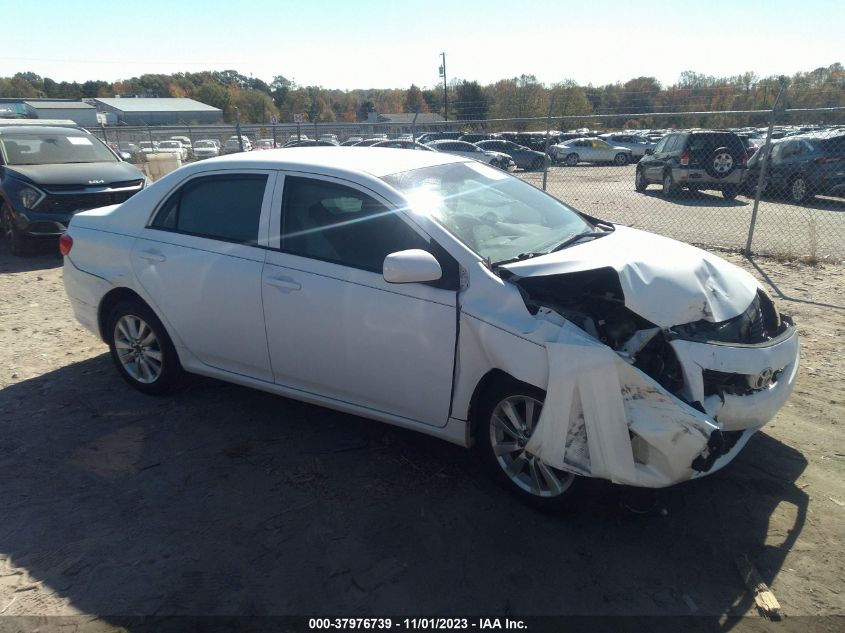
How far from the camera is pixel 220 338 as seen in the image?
3.90 m

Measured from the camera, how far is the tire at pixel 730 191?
14.7 metres

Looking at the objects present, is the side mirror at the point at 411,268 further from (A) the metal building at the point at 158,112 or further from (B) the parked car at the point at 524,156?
(A) the metal building at the point at 158,112

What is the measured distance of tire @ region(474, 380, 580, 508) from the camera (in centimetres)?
293

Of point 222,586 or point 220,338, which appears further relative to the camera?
point 220,338

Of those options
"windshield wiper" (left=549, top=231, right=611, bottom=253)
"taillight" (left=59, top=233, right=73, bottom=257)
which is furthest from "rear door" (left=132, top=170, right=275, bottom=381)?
"windshield wiper" (left=549, top=231, right=611, bottom=253)

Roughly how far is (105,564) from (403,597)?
4.61 ft

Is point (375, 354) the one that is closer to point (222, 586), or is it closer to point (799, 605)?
point (222, 586)

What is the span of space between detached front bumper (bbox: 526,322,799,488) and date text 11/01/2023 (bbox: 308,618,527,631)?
2.37ft

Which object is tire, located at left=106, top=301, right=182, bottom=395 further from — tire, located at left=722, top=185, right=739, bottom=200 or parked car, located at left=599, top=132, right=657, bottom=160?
parked car, located at left=599, top=132, right=657, bottom=160

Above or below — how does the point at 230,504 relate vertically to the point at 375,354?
A: below

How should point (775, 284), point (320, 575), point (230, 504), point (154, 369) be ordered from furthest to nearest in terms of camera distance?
1. point (775, 284)
2. point (154, 369)
3. point (230, 504)
4. point (320, 575)

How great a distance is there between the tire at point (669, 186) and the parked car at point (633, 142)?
16.4m

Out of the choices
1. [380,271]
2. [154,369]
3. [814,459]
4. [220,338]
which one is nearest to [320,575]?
[380,271]

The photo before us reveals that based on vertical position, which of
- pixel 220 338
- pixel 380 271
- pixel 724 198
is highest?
pixel 380 271
